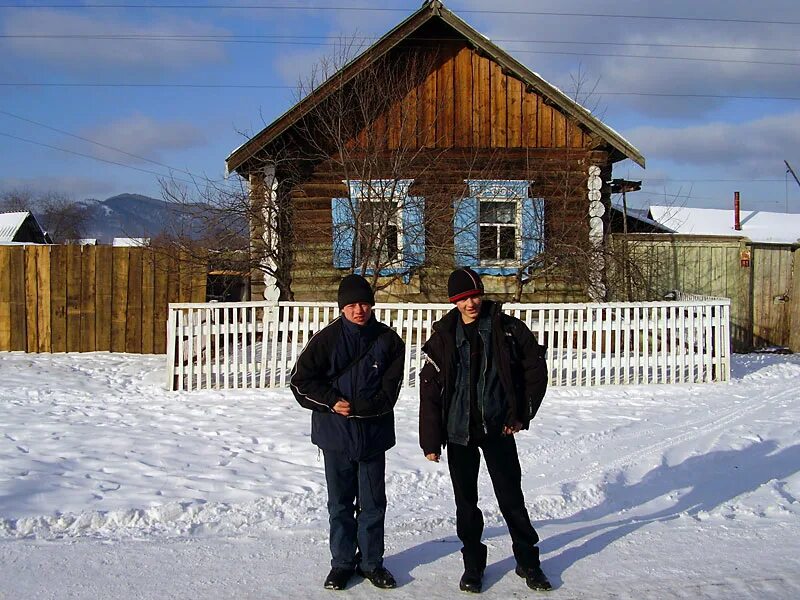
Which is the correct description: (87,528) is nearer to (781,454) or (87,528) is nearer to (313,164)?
(781,454)

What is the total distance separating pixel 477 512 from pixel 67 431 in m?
5.42

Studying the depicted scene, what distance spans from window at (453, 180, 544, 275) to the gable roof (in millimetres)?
1520

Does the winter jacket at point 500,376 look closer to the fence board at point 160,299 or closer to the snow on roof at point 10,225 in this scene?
the fence board at point 160,299

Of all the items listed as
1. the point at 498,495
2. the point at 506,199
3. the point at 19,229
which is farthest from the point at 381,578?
the point at 19,229

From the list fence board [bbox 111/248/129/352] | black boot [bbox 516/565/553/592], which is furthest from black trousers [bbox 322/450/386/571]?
fence board [bbox 111/248/129/352]

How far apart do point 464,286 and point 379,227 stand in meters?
8.16

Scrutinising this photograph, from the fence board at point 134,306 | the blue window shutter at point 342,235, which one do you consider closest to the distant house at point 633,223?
the blue window shutter at point 342,235

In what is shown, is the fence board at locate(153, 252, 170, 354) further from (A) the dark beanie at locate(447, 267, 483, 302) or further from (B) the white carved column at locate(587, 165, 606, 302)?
(A) the dark beanie at locate(447, 267, 483, 302)

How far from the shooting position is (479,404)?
4.71 m

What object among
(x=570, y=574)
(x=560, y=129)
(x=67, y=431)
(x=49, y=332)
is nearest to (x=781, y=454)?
(x=570, y=574)

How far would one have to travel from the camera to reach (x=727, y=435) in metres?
8.64

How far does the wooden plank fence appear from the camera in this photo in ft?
45.5

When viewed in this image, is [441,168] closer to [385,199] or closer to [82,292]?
[385,199]

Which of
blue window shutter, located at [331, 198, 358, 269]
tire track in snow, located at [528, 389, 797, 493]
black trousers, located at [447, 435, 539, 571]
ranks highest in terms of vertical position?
blue window shutter, located at [331, 198, 358, 269]
